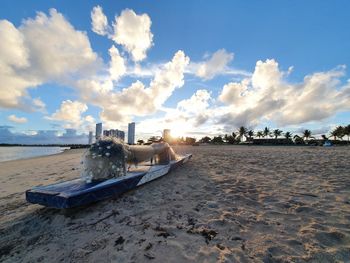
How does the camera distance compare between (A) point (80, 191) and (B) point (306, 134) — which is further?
(B) point (306, 134)

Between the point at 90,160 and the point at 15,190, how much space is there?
11.6 ft

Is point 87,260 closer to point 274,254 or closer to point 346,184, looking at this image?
point 274,254

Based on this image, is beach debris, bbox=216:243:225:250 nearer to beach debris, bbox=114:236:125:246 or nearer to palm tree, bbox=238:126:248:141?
beach debris, bbox=114:236:125:246

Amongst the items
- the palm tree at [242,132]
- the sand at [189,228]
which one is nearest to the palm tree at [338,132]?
the palm tree at [242,132]

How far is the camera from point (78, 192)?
14.1 ft

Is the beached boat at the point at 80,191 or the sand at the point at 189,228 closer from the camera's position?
the sand at the point at 189,228

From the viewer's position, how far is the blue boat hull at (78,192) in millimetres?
4074

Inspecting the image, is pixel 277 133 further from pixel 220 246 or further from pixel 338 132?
pixel 220 246

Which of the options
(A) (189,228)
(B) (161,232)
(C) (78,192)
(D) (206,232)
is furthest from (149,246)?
(C) (78,192)

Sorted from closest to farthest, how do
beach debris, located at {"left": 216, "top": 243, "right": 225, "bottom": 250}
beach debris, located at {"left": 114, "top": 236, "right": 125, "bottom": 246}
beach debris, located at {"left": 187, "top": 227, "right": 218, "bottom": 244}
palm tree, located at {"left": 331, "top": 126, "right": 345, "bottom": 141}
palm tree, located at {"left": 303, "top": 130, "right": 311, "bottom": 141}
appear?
beach debris, located at {"left": 216, "top": 243, "right": 225, "bottom": 250} < beach debris, located at {"left": 114, "top": 236, "right": 125, "bottom": 246} < beach debris, located at {"left": 187, "top": 227, "right": 218, "bottom": 244} < palm tree, located at {"left": 331, "top": 126, "right": 345, "bottom": 141} < palm tree, located at {"left": 303, "top": 130, "right": 311, "bottom": 141}

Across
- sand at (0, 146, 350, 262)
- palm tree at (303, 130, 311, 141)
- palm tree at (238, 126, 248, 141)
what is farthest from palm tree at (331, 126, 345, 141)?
sand at (0, 146, 350, 262)

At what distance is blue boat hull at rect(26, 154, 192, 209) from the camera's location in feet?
13.4

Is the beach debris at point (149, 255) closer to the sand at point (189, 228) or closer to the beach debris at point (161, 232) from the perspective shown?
the sand at point (189, 228)

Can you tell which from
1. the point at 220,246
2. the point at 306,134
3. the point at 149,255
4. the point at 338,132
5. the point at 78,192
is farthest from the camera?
the point at 306,134
